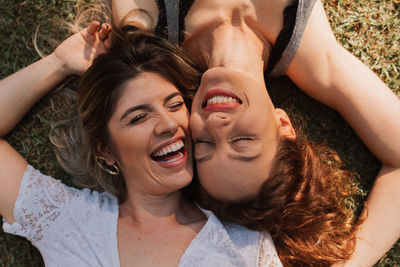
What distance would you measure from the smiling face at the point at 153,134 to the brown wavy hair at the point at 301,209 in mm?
366

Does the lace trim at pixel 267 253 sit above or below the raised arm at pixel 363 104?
below

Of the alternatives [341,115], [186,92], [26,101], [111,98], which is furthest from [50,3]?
[341,115]

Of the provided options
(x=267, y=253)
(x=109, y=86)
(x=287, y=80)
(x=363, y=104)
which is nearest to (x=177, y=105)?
(x=109, y=86)

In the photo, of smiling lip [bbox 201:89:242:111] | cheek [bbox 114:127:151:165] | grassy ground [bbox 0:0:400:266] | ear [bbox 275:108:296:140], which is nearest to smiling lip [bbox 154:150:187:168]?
cheek [bbox 114:127:151:165]

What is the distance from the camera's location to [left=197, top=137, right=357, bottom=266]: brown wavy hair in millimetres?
2527

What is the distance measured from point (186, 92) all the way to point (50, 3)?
145 centimetres

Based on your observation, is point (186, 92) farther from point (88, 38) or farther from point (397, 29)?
point (397, 29)

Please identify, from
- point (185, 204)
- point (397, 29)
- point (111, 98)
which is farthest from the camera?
point (397, 29)

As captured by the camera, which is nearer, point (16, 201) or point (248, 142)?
point (248, 142)

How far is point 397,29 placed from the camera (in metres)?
3.11

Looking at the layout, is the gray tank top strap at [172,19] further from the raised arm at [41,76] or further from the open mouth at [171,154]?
the open mouth at [171,154]

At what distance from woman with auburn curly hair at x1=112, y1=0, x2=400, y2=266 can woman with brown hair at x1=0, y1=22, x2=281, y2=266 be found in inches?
6.8

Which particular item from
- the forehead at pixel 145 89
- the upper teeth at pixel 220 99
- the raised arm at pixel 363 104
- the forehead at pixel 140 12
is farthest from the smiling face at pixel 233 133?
the forehead at pixel 140 12

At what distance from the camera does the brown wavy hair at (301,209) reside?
2527 mm
